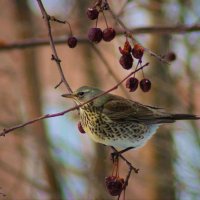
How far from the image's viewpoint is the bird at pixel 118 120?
343 centimetres

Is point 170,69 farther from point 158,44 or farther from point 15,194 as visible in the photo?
point 15,194

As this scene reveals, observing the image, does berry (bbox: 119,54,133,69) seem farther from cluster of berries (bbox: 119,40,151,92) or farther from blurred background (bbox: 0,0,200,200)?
blurred background (bbox: 0,0,200,200)

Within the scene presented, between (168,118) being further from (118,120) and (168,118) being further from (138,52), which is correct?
(138,52)

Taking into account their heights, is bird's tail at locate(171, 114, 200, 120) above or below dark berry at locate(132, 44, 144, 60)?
above

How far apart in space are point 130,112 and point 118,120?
0.11 meters

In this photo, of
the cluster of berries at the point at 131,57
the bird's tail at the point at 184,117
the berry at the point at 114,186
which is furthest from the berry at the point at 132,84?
the bird's tail at the point at 184,117

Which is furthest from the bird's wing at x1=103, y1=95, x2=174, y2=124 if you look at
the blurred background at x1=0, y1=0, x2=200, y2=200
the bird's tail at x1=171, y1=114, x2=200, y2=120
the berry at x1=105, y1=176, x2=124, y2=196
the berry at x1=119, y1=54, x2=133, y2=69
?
the blurred background at x1=0, y1=0, x2=200, y2=200

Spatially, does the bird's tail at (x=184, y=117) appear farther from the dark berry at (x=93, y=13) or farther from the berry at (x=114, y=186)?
the dark berry at (x=93, y=13)

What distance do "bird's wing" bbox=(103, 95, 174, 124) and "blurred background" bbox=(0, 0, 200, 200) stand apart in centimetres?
158

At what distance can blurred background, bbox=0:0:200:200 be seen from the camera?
18.0ft

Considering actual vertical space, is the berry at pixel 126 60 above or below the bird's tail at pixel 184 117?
below

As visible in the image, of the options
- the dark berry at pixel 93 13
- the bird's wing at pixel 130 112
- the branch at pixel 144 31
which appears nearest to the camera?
the dark berry at pixel 93 13

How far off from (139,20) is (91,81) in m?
0.99

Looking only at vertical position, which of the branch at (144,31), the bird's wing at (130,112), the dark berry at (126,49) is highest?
the branch at (144,31)
